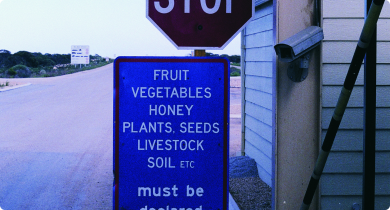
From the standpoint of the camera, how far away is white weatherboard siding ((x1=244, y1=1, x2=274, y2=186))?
6577mm

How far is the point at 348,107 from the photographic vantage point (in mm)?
4250

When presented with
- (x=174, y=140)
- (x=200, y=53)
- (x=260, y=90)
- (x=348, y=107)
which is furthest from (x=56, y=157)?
(x=174, y=140)

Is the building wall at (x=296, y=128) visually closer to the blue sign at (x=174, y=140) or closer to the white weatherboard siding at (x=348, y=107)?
the white weatherboard siding at (x=348, y=107)

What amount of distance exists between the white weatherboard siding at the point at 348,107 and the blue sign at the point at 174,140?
175cm

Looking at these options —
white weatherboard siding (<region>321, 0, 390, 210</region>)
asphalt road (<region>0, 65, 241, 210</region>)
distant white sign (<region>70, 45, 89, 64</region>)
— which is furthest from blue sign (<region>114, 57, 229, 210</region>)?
distant white sign (<region>70, 45, 89, 64</region>)

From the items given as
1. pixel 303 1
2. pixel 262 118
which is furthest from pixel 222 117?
pixel 262 118

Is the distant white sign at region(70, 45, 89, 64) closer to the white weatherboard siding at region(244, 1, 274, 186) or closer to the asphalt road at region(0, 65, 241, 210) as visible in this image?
the asphalt road at region(0, 65, 241, 210)

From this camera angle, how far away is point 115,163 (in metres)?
2.65

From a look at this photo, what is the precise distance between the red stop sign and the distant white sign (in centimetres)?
5779

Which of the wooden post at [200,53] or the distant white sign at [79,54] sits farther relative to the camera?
the distant white sign at [79,54]

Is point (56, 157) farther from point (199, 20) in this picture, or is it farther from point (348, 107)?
point (199, 20)

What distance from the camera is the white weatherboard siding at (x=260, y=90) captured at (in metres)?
6.58

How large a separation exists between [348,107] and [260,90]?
290 centimetres

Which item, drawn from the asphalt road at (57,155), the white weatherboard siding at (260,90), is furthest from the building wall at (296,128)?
the asphalt road at (57,155)
